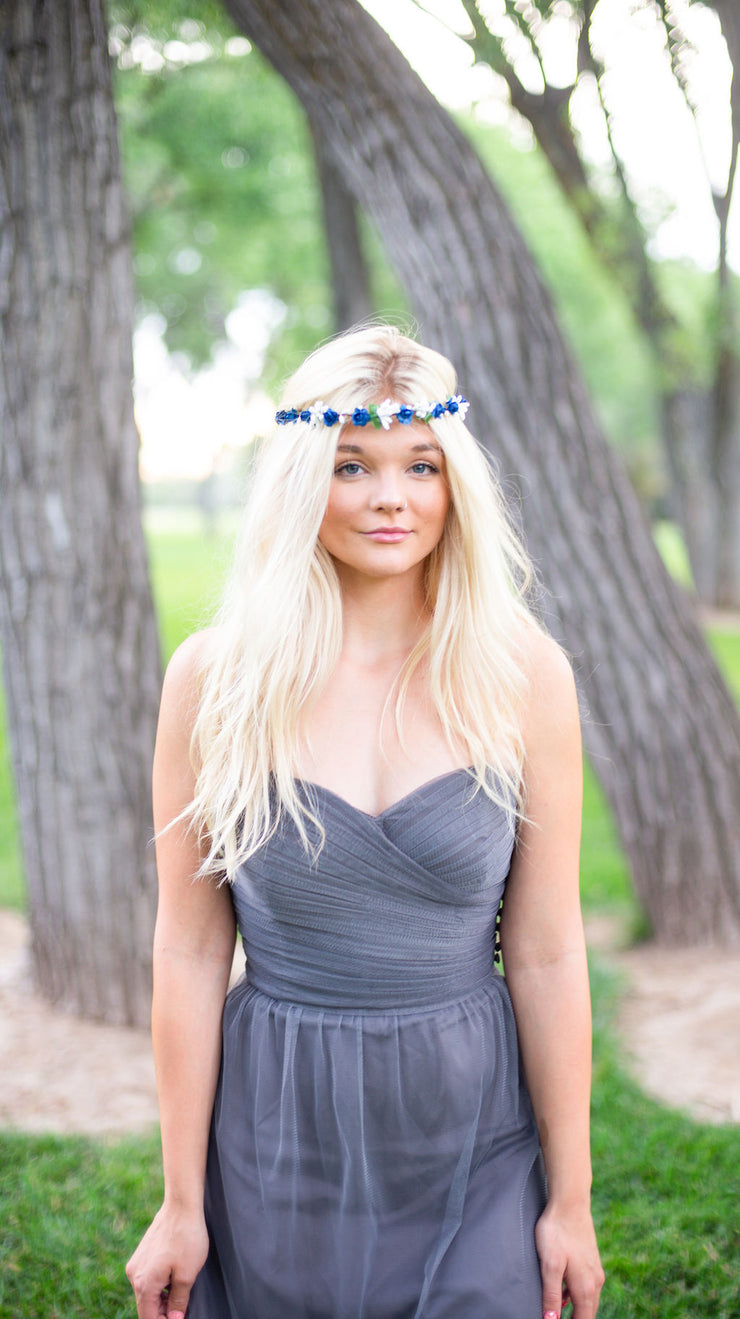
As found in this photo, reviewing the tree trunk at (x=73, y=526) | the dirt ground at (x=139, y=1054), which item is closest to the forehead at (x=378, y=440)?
the tree trunk at (x=73, y=526)

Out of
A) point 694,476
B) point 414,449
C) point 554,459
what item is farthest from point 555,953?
point 694,476

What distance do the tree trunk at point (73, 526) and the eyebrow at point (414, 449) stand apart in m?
1.92

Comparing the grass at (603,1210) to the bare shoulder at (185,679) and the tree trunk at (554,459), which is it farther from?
the tree trunk at (554,459)

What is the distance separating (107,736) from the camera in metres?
3.61

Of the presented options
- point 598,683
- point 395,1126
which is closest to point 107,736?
point 598,683

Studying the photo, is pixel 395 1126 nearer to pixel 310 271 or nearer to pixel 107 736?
pixel 107 736

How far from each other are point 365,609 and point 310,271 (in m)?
14.9

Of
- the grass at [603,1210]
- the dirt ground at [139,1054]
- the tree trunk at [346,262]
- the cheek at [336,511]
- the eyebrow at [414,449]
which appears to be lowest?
the dirt ground at [139,1054]

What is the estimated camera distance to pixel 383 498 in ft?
5.88

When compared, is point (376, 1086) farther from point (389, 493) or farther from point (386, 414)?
point (386, 414)

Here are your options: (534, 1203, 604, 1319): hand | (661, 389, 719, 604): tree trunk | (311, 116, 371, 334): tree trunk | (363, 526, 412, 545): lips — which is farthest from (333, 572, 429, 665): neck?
(661, 389, 719, 604): tree trunk

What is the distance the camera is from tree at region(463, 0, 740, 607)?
187 inches

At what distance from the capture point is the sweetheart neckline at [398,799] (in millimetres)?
1779

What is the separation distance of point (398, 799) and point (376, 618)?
1.14 feet
